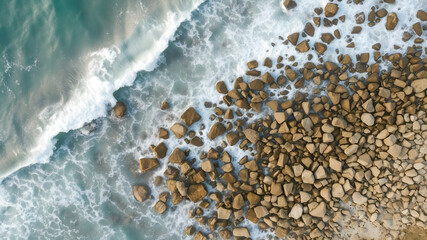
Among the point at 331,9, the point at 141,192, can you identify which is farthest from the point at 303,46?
the point at 141,192

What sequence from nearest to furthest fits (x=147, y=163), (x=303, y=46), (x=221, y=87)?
1. (x=303, y=46)
2. (x=221, y=87)
3. (x=147, y=163)

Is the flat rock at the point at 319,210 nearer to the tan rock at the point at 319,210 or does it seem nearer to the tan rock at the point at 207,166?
the tan rock at the point at 319,210

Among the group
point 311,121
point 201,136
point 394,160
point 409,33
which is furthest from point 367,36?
point 201,136

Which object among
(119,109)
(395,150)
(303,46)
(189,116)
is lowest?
(395,150)

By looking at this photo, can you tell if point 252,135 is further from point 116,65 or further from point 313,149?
point 116,65

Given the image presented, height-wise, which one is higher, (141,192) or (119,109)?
(119,109)

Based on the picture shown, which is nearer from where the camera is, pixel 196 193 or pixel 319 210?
pixel 319 210

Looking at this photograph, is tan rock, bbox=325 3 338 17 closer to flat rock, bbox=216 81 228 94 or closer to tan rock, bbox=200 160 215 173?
flat rock, bbox=216 81 228 94
